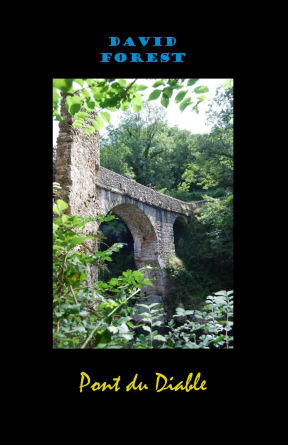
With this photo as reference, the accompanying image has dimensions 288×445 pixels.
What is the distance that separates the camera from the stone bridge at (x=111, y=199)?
3.25 meters

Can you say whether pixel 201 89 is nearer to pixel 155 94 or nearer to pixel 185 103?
pixel 185 103

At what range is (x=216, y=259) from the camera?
11.3 metres

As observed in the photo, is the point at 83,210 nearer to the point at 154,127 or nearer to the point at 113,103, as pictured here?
the point at 113,103

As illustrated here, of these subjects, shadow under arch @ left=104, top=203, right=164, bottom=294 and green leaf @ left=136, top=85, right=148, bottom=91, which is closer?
green leaf @ left=136, top=85, right=148, bottom=91

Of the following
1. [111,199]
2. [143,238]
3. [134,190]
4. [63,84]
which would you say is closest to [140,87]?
[63,84]

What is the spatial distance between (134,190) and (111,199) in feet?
4.37

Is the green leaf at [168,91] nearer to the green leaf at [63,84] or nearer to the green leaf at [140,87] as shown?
the green leaf at [140,87]

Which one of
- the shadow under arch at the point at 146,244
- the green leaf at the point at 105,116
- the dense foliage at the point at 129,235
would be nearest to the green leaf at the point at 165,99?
the dense foliage at the point at 129,235

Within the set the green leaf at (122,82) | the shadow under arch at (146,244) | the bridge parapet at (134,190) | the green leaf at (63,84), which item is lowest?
the shadow under arch at (146,244)

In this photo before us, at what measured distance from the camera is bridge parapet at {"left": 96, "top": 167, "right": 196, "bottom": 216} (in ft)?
20.6

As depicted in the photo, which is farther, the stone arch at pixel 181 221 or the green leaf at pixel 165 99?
the stone arch at pixel 181 221

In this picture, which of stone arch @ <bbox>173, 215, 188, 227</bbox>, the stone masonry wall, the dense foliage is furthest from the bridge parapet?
the stone masonry wall

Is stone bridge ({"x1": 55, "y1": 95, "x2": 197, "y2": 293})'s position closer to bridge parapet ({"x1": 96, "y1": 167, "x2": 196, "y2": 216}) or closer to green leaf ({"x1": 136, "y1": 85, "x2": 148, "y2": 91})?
bridge parapet ({"x1": 96, "y1": 167, "x2": 196, "y2": 216})
